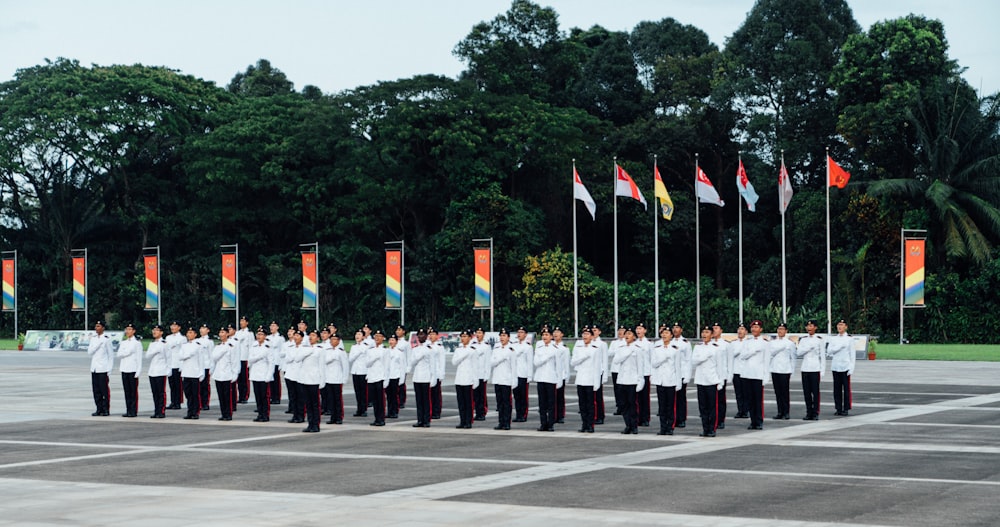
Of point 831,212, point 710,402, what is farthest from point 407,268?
point 710,402

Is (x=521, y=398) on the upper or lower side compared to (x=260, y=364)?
lower

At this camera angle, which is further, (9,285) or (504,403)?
(9,285)

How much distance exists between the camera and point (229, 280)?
46.7 m

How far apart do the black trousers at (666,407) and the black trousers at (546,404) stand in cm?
154

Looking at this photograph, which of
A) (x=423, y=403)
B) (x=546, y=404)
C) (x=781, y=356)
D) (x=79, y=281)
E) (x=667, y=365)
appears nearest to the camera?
(x=667, y=365)

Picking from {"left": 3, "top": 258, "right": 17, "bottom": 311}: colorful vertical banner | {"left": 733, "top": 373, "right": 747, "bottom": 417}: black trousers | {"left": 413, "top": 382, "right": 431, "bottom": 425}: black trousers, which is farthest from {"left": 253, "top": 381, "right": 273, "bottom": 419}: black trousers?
{"left": 3, "top": 258, "right": 17, "bottom": 311}: colorful vertical banner

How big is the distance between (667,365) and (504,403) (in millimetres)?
2458

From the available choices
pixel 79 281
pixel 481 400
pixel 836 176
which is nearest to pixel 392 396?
pixel 481 400

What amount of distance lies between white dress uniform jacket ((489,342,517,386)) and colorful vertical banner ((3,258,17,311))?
39268 millimetres

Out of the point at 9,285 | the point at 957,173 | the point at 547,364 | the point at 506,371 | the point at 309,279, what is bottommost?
the point at 506,371

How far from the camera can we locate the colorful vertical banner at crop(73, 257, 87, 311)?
1976 inches

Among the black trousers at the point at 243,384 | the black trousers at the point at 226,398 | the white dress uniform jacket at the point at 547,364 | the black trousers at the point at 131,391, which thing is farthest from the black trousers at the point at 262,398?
the white dress uniform jacket at the point at 547,364

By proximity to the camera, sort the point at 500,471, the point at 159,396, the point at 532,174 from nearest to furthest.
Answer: the point at 500,471, the point at 159,396, the point at 532,174

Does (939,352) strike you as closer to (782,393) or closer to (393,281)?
(393,281)
